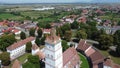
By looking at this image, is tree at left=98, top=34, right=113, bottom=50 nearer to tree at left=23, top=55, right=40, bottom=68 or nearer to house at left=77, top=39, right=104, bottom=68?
house at left=77, top=39, right=104, bottom=68

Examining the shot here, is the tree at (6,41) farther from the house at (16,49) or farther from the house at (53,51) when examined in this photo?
the house at (53,51)

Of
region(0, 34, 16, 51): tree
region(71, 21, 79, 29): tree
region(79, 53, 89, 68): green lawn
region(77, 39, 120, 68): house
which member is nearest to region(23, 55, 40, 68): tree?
region(79, 53, 89, 68): green lawn

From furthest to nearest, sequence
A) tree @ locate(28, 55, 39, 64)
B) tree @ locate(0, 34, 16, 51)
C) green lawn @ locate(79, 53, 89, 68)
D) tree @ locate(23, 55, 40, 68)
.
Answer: tree @ locate(0, 34, 16, 51) < green lawn @ locate(79, 53, 89, 68) < tree @ locate(28, 55, 39, 64) < tree @ locate(23, 55, 40, 68)

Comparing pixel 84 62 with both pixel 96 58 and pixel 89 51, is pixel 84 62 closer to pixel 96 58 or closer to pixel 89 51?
pixel 96 58

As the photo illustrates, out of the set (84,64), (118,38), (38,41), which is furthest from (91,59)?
(38,41)

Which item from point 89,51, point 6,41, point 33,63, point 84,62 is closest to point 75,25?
point 89,51

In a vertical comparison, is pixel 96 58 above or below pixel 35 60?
below

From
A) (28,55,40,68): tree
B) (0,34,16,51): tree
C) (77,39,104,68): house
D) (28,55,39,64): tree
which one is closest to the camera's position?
(28,55,40,68): tree

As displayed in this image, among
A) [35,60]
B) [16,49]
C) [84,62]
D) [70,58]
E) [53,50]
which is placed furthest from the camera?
[16,49]

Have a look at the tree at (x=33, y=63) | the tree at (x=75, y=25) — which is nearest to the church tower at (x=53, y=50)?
the tree at (x=33, y=63)

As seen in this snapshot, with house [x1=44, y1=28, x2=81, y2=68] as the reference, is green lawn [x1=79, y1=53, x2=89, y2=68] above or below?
below

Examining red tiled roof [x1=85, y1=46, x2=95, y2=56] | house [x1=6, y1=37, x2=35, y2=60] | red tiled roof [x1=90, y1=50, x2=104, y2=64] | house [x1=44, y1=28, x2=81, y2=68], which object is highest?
house [x1=44, y1=28, x2=81, y2=68]
